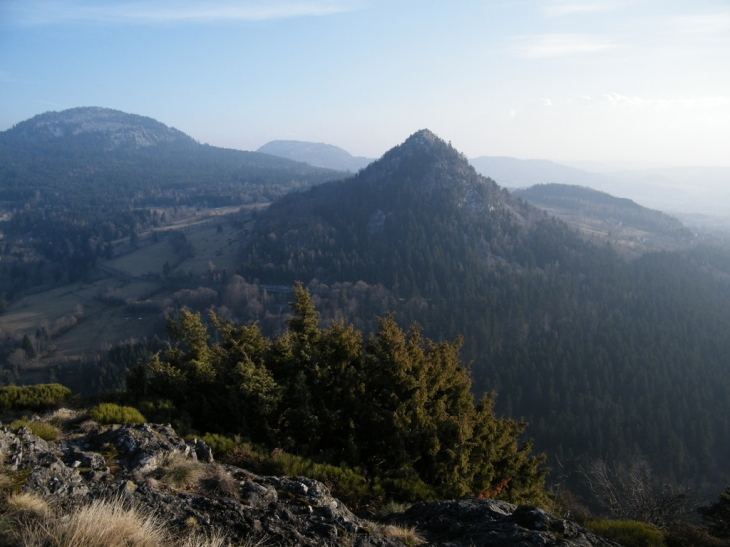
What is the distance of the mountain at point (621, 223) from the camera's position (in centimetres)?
13538

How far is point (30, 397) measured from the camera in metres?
14.4

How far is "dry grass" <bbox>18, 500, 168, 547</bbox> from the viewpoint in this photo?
471 centimetres

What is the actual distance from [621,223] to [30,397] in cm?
18857

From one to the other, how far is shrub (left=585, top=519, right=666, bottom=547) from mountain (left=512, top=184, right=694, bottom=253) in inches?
5042

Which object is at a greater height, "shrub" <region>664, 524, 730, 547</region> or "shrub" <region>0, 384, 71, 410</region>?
"shrub" <region>0, 384, 71, 410</region>

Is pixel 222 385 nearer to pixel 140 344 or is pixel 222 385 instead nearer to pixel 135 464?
pixel 135 464

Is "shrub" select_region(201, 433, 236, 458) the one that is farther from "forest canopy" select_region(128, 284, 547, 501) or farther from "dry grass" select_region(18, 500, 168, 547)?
"dry grass" select_region(18, 500, 168, 547)

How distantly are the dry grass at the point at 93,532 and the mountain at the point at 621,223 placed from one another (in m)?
136

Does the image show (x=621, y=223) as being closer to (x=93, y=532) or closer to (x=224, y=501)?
(x=224, y=501)

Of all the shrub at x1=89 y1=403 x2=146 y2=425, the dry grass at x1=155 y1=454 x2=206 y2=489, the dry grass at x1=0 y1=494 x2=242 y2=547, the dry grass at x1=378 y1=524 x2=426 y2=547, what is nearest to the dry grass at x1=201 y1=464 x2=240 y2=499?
the dry grass at x1=155 y1=454 x2=206 y2=489

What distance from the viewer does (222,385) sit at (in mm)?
15008

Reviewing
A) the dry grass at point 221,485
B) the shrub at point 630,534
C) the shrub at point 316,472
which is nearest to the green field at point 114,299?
the shrub at point 316,472

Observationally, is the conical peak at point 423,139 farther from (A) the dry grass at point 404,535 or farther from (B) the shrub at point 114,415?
(A) the dry grass at point 404,535

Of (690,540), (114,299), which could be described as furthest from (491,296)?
(114,299)
